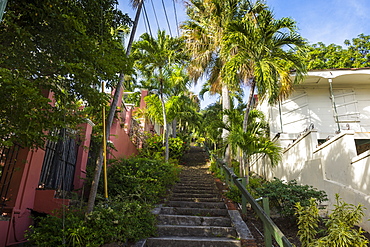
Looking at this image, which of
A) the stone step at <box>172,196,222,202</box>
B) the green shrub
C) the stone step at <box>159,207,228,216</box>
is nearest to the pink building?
the stone step at <box>159,207,228,216</box>

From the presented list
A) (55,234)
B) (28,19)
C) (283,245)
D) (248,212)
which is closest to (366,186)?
(248,212)

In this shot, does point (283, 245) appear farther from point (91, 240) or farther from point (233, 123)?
point (233, 123)

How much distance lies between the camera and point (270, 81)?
8039mm

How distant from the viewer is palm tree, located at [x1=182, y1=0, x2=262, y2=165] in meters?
12.1

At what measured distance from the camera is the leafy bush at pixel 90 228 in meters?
3.67

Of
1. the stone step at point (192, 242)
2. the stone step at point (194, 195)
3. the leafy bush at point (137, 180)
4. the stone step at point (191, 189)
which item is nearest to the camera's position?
the stone step at point (192, 242)

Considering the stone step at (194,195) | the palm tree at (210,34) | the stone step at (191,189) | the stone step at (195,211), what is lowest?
the stone step at (195,211)

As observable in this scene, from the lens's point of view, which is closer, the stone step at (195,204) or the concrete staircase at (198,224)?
the concrete staircase at (198,224)

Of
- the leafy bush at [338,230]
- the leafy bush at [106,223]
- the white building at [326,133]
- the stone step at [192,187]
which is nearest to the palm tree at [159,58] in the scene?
the stone step at [192,187]

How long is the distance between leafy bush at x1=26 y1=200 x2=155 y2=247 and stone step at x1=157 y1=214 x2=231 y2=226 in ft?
2.75

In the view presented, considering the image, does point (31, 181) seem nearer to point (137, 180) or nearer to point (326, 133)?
point (137, 180)

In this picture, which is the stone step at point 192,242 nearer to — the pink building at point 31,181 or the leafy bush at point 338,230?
the leafy bush at point 338,230

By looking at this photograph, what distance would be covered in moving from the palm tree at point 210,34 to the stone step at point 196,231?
6.37 metres

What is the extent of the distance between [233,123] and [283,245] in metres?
6.01
